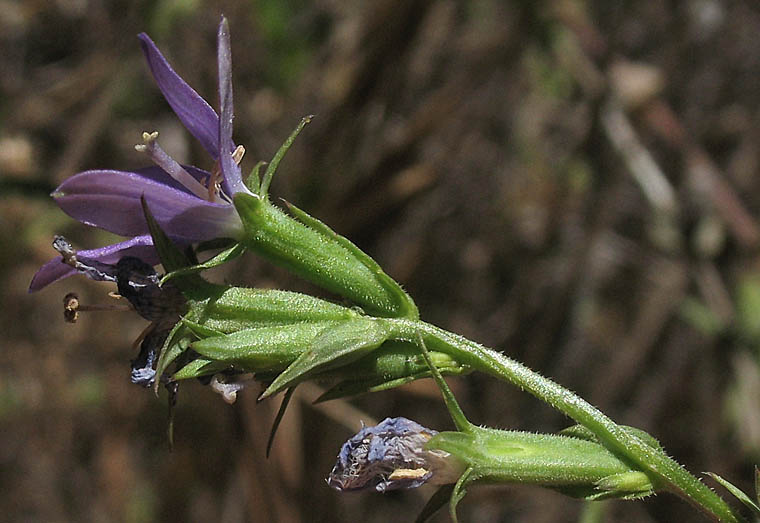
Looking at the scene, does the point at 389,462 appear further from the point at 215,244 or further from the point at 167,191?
the point at 167,191

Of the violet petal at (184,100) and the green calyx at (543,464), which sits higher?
the violet petal at (184,100)

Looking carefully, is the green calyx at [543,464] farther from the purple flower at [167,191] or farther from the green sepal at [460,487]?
the purple flower at [167,191]

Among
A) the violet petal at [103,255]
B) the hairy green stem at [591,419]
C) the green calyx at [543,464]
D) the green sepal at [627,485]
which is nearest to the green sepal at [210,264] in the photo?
the violet petal at [103,255]

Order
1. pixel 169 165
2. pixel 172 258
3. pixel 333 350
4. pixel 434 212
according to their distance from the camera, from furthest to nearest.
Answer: pixel 434 212, pixel 169 165, pixel 172 258, pixel 333 350

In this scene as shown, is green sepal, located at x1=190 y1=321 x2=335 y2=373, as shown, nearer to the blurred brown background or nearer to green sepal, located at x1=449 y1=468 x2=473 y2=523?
green sepal, located at x1=449 y1=468 x2=473 y2=523

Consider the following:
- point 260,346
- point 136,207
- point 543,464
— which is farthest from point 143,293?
point 543,464

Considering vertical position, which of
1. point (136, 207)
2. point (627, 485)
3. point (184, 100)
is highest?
point (184, 100)

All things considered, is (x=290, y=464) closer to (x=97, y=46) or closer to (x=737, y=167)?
(x=97, y=46)
